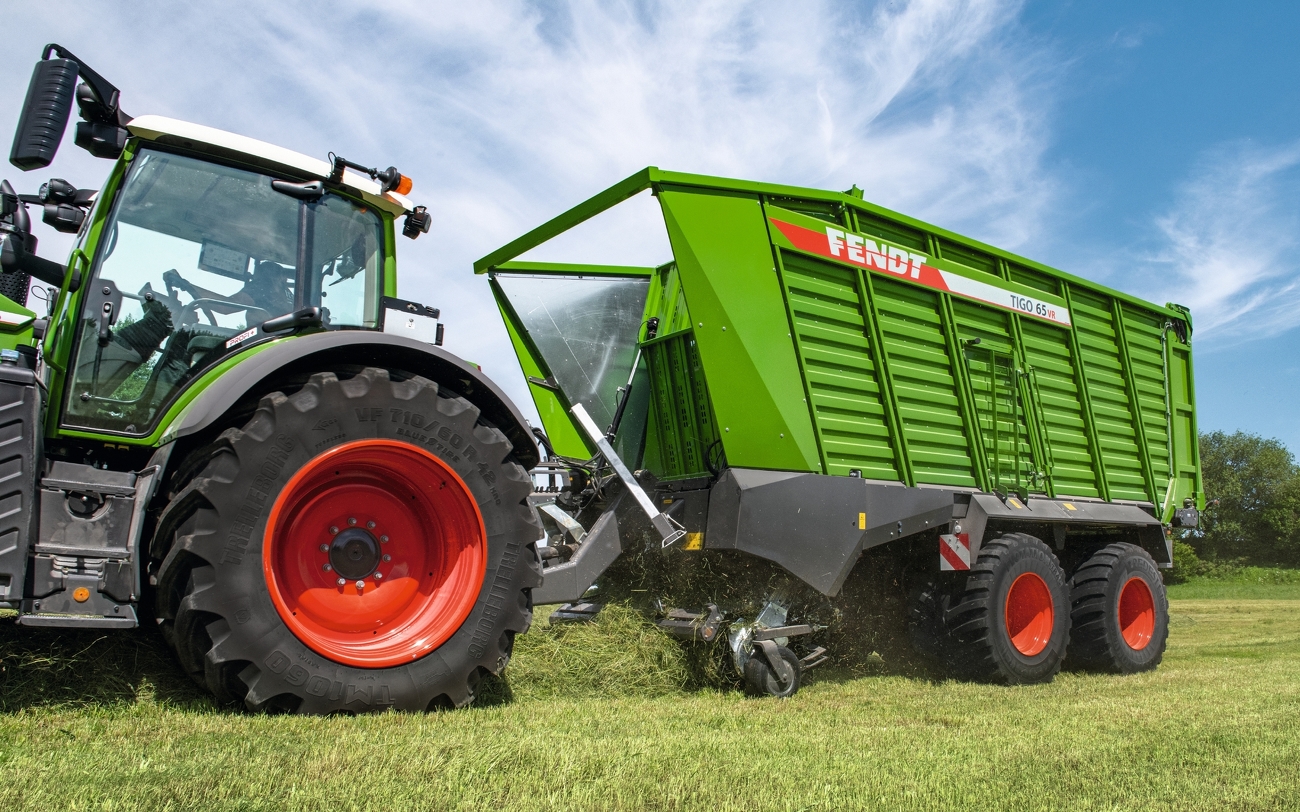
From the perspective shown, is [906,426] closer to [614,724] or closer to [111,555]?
[614,724]

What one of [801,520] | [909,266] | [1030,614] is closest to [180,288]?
[801,520]

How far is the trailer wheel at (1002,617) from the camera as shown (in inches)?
231

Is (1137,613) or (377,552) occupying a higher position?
(377,552)

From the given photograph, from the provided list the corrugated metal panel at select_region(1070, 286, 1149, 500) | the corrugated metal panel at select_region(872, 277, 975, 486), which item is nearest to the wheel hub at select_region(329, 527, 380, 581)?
the corrugated metal panel at select_region(872, 277, 975, 486)

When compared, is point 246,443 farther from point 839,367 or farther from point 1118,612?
point 1118,612

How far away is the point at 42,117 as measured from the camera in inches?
122

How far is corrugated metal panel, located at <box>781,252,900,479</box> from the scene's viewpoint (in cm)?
535

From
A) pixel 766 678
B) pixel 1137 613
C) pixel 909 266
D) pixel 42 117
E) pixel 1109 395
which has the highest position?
pixel 909 266

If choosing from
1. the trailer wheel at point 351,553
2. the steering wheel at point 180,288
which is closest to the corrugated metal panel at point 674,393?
the trailer wheel at point 351,553

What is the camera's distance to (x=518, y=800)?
2436 mm

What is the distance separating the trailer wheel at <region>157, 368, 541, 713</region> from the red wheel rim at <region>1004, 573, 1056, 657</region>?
12.7 ft

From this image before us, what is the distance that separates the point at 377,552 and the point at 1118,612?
19.7 ft

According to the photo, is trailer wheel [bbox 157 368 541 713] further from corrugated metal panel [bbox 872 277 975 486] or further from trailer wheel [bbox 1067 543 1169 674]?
trailer wheel [bbox 1067 543 1169 674]

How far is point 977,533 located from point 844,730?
2581 mm
